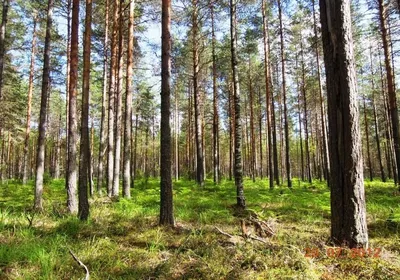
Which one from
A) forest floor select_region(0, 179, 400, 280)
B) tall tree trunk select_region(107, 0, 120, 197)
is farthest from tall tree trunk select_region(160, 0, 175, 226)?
tall tree trunk select_region(107, 0, 120, 197)

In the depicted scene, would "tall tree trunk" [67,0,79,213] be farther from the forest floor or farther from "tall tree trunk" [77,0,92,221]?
A: the forest floor

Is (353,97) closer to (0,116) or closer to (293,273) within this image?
(293,273)

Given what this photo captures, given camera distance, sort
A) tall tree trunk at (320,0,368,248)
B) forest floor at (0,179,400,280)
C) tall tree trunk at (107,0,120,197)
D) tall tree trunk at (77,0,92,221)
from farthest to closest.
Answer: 1. tall tree trunk at (107,0,120,197)
2. tall tree trunk at (77,0,92,221)
3. tall tree trunk at (320,0,368,248)
4. forest floor at (0,179,400,280)

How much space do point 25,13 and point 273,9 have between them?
17023 mm

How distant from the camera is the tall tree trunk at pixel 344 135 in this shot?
13.7ft

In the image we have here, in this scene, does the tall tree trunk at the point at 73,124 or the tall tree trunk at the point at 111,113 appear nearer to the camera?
the tall tree trunk at the point at 73,124

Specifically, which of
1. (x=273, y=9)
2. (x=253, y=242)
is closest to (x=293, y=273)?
(x=253, y=242)

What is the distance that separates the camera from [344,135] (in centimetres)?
427

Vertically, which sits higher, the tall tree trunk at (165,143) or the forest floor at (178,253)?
the tall tree trunk at (165,143)

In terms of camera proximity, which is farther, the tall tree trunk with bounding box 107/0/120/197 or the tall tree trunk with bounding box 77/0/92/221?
the tall tree trunk with bounding box 107/0/120/197

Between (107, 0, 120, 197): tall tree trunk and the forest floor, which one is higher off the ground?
(107, 0, 120, 197): tall tree trunk

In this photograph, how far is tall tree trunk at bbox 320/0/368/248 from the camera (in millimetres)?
4168

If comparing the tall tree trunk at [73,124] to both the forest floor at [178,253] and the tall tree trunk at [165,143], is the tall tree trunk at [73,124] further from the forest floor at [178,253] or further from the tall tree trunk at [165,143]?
the tall tree trunk at [165,143]

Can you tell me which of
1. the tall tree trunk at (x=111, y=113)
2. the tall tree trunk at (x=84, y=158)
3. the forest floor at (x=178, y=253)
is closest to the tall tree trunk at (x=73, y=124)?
the tall tree trunk at (x=84, y=158)
